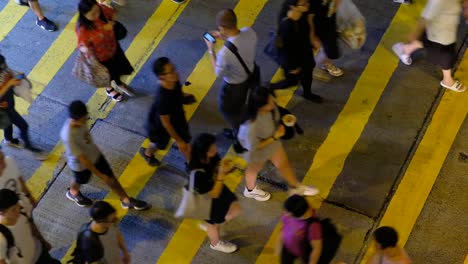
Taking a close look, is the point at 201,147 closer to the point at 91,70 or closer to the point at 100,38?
the point at 100,38

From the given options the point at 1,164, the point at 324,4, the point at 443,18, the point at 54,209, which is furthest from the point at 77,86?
the point at 443,18

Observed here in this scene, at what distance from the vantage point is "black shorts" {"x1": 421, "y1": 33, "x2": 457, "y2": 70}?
8023 mm

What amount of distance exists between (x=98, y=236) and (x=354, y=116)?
395cm

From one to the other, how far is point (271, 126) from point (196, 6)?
3634mm

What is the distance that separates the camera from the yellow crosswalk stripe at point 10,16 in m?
9.93

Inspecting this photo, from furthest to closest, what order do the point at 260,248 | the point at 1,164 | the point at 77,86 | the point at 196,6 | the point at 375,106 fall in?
the point at 196,6 < the point at 77,86 < the point at 375,106 < the point at 260,248 < the point at 1,164

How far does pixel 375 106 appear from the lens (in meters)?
8.56

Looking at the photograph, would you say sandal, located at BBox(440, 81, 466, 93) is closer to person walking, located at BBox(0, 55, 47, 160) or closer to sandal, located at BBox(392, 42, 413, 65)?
sandal, located at BBox(392, 42, 413, 65)

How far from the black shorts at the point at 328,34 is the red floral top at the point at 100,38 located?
7.85 ft

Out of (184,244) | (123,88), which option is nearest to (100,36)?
(123,88)

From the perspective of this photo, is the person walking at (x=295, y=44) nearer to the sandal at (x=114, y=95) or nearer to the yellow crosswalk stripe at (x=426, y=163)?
the yellow crosswalk stripe at (x=426, y=163)

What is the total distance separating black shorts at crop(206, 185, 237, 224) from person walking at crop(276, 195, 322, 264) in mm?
702

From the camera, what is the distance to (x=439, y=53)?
8102 millimetres

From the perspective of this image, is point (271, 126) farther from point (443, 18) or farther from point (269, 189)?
point (443, 18)
